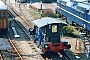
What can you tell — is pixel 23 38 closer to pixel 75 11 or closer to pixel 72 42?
pixel 72 42

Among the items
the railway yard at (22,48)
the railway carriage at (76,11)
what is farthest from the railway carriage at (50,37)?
the railway carriage at (76,11)

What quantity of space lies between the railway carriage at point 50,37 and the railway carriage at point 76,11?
546cm

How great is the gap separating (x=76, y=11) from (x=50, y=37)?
8.41 m

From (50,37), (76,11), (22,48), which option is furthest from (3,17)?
(76,11)

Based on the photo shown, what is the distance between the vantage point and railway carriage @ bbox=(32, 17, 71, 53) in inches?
631

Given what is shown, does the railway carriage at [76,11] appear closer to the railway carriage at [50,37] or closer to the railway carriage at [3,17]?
the railway carriage at [50,37]

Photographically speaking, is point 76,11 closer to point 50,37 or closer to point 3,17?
point 3,17

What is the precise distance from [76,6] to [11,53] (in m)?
9.96

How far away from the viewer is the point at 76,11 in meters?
24.1

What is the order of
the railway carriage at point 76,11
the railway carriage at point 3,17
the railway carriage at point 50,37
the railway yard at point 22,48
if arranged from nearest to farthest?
the railway carriage at point 50,37 < the railway yard at point 22,48 < the railway carriage at point 3,17 < the railway carriage at point 76,11

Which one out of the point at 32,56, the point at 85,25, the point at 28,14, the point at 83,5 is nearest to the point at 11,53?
the point at 32,56

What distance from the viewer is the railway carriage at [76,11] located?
2177 cm

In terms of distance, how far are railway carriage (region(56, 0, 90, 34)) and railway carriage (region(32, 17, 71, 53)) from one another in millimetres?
5462

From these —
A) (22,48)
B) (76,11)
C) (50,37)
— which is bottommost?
(22,48)
